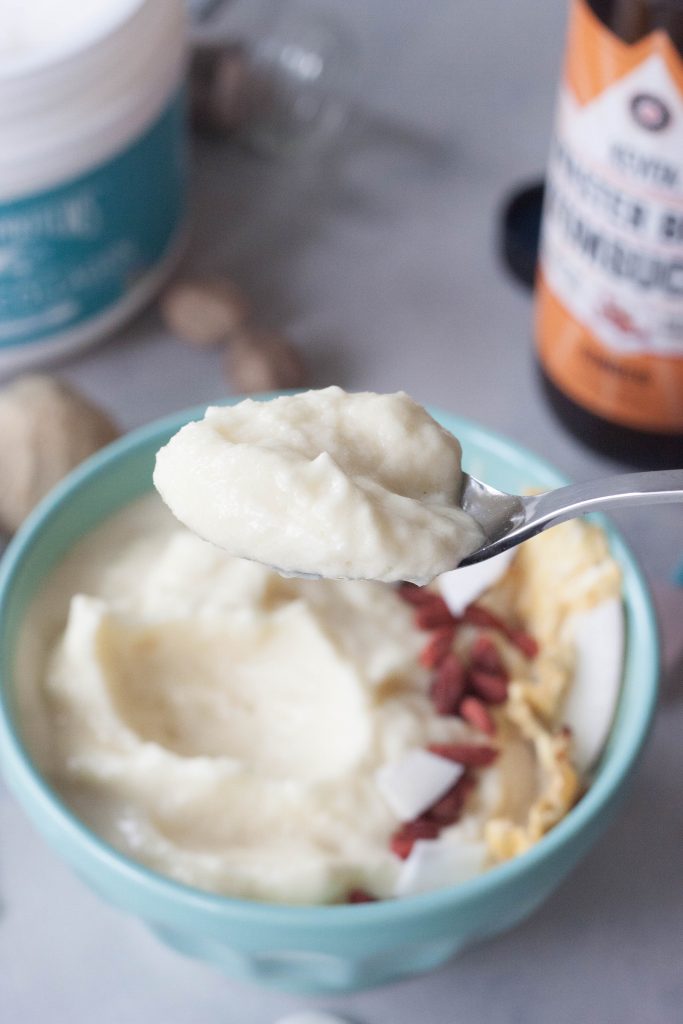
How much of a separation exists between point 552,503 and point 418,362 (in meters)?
0.65

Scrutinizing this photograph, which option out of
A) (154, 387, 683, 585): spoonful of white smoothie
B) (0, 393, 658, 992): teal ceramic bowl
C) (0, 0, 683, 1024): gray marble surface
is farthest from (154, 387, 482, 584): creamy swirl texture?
(0, 0, 683, 1024): gray marble surface

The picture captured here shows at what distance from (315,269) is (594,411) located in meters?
0.41

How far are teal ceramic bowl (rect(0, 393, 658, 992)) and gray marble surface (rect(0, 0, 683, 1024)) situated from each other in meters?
0.10

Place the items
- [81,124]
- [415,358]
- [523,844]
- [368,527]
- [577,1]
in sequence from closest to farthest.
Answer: [368,527] < [523,844] < [577,1] < [81,124] < [415,358]

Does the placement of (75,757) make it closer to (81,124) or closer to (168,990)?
(168,990)

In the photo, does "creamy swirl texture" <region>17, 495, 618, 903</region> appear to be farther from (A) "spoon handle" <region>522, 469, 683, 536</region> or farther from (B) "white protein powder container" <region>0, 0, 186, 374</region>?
(B) "white protein powder container" <region>0, 0, 186, 374</region>

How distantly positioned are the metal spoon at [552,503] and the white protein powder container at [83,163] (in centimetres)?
58

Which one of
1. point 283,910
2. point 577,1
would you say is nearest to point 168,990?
point 283,910

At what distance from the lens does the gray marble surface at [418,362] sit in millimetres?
888

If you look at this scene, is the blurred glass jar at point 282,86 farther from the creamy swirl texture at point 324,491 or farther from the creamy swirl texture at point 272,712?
the creamy swirl texture at point 324,491

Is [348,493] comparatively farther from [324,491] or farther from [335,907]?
[335,907]

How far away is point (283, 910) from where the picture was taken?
0.72m

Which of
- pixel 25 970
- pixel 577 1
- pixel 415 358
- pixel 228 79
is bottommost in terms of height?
pixel 25 970

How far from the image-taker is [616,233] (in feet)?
3.41
